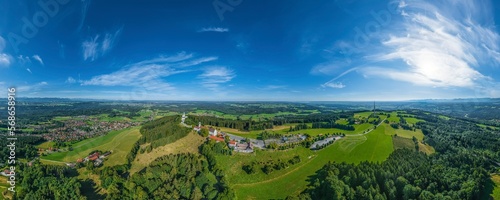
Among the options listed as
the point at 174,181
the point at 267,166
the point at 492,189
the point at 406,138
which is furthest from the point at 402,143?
the point at 174,181

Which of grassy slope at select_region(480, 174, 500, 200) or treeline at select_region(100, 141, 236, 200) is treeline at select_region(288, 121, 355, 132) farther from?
treeline at select_region(100, 141, 236, 200)

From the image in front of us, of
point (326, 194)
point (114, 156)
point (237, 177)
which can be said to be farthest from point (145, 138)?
point (326, 194)

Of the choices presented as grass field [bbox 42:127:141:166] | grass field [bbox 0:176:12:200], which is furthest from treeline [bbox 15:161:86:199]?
grass field [bbox 42:127:141:166]

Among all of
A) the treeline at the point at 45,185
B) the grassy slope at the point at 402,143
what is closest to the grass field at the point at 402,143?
the grassy slope at the point at 402,143

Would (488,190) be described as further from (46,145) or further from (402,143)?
(46,145)

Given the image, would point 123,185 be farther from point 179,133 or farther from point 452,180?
point 452,180
